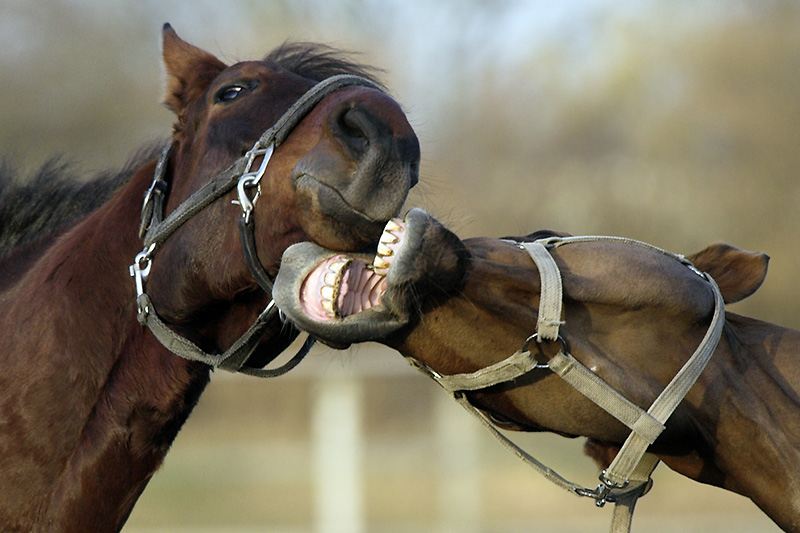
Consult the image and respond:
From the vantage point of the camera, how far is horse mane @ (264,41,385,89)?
2.89m

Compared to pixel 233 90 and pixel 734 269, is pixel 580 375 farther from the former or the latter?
pixel 233 90

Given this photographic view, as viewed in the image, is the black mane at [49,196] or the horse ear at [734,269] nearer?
the horse ear at [734,269]

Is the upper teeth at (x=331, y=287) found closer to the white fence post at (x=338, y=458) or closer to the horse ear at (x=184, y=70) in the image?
the horse ear at (x=184, y=70)

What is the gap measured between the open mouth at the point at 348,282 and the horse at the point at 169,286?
0.08 meters

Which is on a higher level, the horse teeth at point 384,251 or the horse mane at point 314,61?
the horse mane at point 314,61

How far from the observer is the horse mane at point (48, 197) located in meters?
3.23

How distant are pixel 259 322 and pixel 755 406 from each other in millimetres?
Result: 1392

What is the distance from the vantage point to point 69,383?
2.72 metres

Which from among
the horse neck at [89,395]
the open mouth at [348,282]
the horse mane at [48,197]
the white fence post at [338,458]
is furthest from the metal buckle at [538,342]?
the white fence post at [338,458]

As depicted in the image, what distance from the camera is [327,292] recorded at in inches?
89.9

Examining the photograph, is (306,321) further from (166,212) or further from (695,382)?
(695,382)

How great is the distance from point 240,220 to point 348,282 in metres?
0.40

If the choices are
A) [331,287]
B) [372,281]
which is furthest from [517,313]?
[331,287]

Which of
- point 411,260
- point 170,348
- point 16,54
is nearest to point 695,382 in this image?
point 411,260
